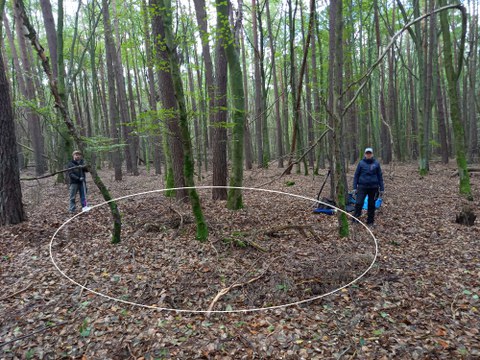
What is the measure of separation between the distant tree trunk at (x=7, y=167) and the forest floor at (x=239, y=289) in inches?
22.2

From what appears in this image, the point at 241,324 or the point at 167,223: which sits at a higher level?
the point at 167,223

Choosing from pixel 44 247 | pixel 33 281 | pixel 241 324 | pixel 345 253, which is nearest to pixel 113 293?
pixel 33 281

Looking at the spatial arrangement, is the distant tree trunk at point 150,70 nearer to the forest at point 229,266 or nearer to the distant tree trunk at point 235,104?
the forest at point 229,266

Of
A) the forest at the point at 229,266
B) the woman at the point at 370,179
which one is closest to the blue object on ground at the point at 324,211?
the forest at the point at 229,266

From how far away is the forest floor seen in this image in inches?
134

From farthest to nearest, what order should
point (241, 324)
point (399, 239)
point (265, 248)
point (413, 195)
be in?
point (413, 195) < point (399, 239) < point (265, 248) < point (241, 324)

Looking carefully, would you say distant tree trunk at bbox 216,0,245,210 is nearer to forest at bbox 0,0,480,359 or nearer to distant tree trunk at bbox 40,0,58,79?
forest at bbox 0,0,480,359

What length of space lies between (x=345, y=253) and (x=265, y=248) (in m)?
1.44

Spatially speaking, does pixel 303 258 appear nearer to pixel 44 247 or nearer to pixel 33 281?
pixel 33 281

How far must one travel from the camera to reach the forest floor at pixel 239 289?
3.39m

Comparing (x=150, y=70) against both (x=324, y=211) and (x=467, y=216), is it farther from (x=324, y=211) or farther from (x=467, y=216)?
(x=467, y=216)

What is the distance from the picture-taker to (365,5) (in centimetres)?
1569

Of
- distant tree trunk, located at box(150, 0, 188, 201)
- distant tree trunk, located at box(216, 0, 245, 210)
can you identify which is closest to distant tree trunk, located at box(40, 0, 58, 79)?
distant tree trunk, located at box(150, 0, 188, 201)

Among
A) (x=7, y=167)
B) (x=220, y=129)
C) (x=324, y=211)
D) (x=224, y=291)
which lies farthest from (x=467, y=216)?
(x=7, y=167)
